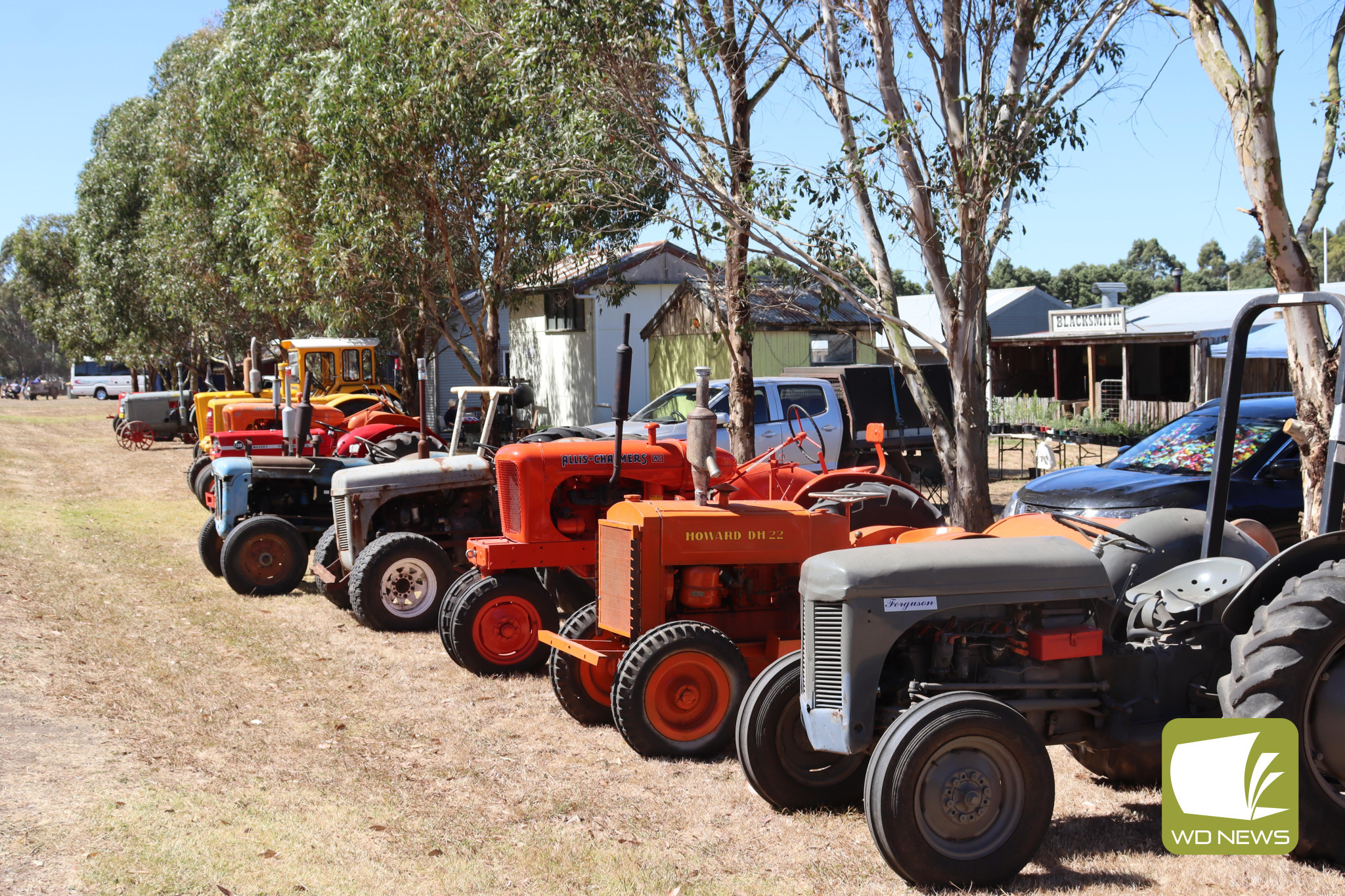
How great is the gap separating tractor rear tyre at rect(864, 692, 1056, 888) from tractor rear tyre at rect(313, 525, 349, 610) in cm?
677

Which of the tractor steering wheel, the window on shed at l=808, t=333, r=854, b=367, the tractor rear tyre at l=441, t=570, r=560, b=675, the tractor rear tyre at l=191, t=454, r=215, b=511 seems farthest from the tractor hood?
the window on shed at l=808, t=333, r=854, b=367

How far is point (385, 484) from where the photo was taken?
9.44m

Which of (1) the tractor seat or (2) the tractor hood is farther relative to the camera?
(2) the tractor hood

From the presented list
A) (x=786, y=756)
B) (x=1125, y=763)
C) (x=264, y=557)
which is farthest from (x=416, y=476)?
(x=1125, y=763)

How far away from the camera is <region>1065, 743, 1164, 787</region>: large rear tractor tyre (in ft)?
15.3

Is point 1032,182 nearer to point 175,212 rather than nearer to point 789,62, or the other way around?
point 789,62

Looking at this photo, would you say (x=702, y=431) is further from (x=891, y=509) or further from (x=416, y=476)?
(x=416, y=476)

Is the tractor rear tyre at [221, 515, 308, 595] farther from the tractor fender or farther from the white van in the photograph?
the white van

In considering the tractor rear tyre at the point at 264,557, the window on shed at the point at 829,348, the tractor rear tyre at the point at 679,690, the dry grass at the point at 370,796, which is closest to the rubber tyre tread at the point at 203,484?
the tractor rear tyre at the point at 264,557

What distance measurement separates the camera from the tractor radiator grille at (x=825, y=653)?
4180 millimetres

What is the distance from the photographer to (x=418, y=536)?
8859 millimetres

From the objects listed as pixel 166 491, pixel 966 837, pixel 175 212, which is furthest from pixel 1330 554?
pixel 175 212

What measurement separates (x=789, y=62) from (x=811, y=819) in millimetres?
9317

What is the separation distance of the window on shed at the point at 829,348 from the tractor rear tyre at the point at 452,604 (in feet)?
57.0
